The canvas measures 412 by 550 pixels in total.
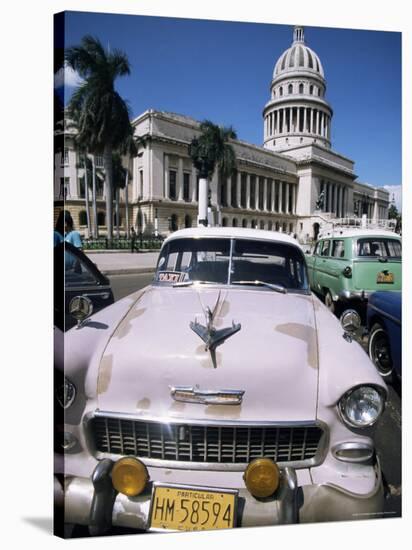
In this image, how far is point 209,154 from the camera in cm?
429

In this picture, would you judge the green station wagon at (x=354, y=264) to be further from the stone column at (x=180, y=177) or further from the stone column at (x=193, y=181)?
the stone column at (x=180, y=177)

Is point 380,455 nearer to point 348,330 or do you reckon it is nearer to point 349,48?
point 348,330

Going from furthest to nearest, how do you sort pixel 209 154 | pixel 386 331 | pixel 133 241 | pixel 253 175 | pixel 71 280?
1. pixel 253 175
2. pixel 133 241
3. pixel 209 154
4. pixel 386 331
5. pixel 71 280

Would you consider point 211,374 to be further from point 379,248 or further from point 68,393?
point 379,248

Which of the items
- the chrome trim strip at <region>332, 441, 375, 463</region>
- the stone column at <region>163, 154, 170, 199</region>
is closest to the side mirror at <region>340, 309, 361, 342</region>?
the chrome trim strip at <region>332, 441, 375, 463</region>

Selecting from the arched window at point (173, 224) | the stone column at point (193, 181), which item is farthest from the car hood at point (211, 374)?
the stone column at point (193, 181)

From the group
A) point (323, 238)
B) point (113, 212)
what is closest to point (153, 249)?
point (113, 212)

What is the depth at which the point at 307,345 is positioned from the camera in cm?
199

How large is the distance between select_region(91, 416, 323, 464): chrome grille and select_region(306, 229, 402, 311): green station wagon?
228 cm

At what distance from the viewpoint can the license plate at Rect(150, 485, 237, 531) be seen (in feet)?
5.76

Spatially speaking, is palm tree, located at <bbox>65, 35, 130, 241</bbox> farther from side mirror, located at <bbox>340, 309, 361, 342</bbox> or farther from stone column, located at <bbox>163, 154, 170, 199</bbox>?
side mirror, located at <bbox>340, 309, 361, 342</bbox>

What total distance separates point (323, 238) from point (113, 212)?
3916 mm

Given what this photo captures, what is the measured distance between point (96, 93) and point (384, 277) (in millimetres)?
3371

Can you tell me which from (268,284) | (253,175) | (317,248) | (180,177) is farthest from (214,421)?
(253,175)
